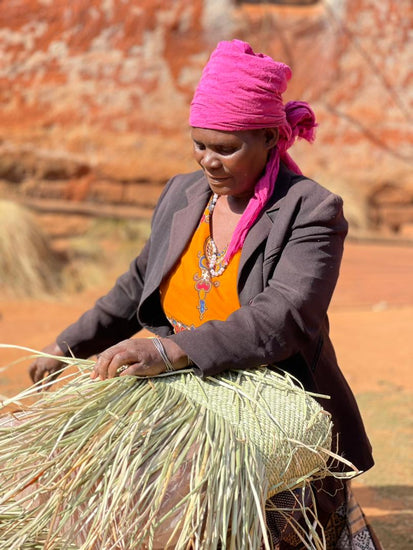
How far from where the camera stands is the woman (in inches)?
80.9

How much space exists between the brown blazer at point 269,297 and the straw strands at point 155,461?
11 cm

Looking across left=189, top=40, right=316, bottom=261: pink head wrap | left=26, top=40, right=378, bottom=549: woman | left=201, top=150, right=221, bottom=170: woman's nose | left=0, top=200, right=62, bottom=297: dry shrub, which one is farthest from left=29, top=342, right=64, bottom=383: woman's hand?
left=0, top=200, right=62, bottom=297: dry shrub

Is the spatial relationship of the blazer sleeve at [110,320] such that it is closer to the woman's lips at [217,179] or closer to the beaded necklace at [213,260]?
the beaded necklace at [213,260]

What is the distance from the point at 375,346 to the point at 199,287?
3.64m

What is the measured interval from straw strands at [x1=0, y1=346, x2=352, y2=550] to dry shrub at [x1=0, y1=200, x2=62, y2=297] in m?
5.30

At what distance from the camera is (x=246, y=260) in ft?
7.32

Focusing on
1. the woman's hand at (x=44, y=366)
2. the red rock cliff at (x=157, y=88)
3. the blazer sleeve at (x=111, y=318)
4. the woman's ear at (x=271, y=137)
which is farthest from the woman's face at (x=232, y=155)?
the red rock cliff at (x=157, y=88)

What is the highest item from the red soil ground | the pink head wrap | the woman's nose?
the pink head wrap

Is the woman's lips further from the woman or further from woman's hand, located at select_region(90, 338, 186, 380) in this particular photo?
woman's hand, located at select_region(90, 338, 186, 380)

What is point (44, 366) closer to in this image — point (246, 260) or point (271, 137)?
point (246, 260)

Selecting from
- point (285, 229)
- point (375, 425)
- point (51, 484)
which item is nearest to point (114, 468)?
point (51, 484)

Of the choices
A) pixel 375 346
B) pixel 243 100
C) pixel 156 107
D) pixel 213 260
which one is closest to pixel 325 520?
pixel 213 260

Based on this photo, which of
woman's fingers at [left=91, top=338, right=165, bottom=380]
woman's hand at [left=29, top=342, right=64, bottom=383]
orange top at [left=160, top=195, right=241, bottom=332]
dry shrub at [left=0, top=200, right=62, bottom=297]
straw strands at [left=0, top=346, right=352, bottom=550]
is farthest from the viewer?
dry shrub at [left=0, top=200, right=62, bottom=297]

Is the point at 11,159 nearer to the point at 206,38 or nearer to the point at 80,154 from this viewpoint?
the point at 80,154
